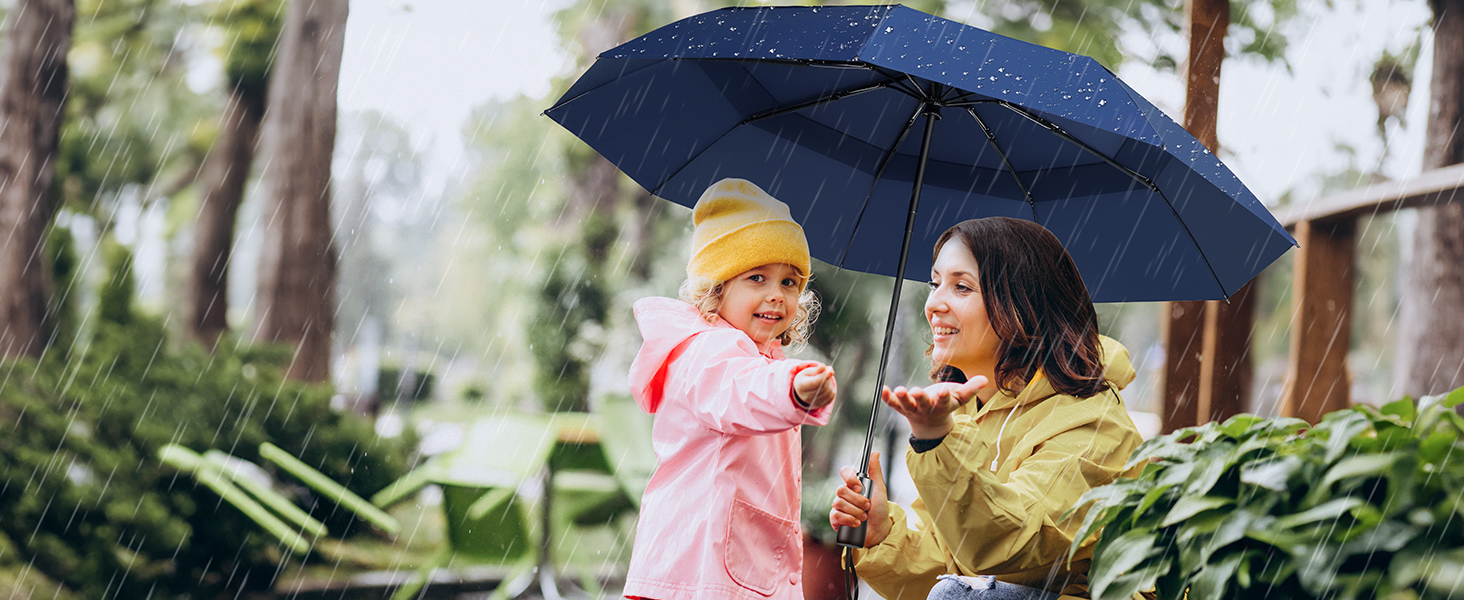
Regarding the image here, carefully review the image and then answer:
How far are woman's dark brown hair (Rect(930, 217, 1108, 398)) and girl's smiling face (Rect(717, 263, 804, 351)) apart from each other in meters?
0.51

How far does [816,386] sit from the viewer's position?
2014 millimetres

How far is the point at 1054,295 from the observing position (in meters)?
2.66

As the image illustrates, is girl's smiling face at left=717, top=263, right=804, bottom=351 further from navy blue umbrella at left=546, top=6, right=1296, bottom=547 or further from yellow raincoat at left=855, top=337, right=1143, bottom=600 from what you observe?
yellow raincoat at left=855, top=337, right=1143, bottom=600

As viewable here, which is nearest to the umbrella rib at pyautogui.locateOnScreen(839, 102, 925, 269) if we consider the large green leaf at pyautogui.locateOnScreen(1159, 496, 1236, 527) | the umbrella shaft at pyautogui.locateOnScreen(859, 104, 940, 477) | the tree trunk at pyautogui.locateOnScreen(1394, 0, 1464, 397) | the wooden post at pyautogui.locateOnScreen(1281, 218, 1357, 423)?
the umbrella shaft at pyautogui.locateOnScreen(859, 104, 940, 477)

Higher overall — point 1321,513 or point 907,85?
point 907,85

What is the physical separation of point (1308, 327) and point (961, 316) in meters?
2.45

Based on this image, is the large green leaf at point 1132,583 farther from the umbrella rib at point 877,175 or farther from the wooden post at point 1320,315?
the wooden post at point 1320,315

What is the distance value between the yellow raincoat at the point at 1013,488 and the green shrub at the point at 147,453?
14.4 feet

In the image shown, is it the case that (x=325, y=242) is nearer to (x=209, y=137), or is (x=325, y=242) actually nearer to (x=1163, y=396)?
(x=1163, y=396)

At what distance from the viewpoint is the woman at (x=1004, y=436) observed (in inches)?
86.5

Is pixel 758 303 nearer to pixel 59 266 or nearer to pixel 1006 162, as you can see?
pixel 1006 162

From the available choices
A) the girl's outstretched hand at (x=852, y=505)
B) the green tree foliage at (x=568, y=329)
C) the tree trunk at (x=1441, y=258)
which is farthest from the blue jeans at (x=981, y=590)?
the green tree foliage at (x=568, y=329)

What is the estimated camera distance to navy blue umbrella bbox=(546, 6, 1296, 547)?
7.95 ft

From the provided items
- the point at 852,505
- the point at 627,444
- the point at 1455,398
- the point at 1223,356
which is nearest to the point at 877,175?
the point at 852,505
